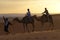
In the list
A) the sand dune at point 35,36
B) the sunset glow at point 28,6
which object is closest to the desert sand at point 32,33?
the sand dune at point 35,36

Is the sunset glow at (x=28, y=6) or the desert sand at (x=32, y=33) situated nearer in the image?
the desert sand at (x=32, y=33)

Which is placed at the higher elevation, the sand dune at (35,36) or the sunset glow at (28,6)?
the sunset glow at (28,6)

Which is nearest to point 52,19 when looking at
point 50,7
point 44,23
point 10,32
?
point 44,23

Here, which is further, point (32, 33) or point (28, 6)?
point (28, 6)

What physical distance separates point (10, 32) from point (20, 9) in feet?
1.32

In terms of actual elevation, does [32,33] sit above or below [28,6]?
below

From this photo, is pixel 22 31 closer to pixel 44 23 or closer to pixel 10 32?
pixel 10 32

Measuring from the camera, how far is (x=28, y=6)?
2266 mm

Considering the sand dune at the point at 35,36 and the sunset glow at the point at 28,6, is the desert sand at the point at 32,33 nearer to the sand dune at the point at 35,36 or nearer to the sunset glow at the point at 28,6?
the sand dune at the point at 35,36

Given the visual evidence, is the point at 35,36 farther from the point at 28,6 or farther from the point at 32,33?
the point at 28,6

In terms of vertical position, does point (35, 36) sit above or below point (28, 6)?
below

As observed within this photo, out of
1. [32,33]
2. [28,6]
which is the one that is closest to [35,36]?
[32,33]

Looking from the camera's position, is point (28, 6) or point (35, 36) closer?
point (35, 36)

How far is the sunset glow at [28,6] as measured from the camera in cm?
222
